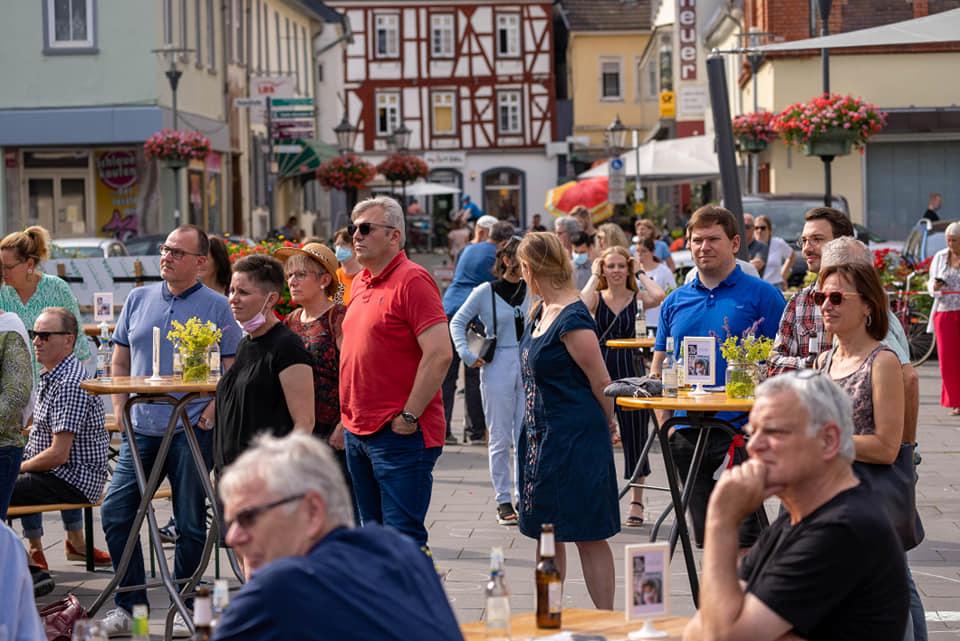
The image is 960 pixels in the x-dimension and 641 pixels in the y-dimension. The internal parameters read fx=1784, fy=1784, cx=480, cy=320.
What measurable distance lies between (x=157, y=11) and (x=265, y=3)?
41.9 ft

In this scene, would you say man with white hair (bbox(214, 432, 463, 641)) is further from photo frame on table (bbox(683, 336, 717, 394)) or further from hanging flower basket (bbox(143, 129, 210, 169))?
hanging flower basket (bbox(143, 129, 210, 169))

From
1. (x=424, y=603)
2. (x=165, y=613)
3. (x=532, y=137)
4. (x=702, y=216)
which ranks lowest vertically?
(x=165, y=613)

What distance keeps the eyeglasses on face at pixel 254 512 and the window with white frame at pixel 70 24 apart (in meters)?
30.7

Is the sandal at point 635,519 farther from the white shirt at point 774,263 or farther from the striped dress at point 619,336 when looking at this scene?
the white shirt at point 774,263

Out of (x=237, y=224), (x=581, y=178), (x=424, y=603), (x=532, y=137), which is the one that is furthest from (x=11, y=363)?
(x=532, y=137)

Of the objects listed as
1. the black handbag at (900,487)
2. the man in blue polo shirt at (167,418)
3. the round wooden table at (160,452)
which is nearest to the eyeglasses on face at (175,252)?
the man in blue polo shirt at (167,418)

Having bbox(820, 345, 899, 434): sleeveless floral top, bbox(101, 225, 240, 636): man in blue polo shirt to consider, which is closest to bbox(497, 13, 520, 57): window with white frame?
bbox(101, 225, 240, 636): man in blue polo shirt

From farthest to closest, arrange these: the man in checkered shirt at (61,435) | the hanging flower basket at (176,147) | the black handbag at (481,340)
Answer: the hanging flower basket at (176,147)
the black handbag at (481,340)
the man in checkered shirt at (61,435)

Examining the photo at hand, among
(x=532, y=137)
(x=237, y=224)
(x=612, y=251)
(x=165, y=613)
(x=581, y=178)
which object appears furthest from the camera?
(x=532, y=137)

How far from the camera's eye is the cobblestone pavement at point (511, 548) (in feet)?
27.9

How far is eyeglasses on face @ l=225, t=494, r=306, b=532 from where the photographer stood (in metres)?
3.81

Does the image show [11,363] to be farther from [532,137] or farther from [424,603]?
[532,137]

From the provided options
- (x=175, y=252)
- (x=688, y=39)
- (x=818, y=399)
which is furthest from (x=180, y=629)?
(x=688, y=39)

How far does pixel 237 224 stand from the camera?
42000mm
